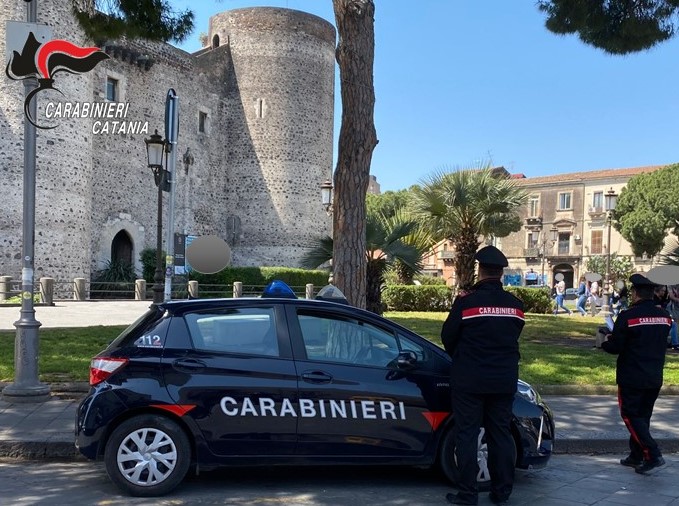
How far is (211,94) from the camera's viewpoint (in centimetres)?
3891

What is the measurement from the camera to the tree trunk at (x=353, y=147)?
345 inches

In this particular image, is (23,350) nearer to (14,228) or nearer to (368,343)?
(368,343)

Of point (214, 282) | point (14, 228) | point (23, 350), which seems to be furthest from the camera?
point (214, 282)

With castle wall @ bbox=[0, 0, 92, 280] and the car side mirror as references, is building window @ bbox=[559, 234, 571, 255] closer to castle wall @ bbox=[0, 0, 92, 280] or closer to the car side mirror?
Result: castle wall @ bbox=[0, 0, 92, 280]

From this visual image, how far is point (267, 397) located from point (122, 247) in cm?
3074

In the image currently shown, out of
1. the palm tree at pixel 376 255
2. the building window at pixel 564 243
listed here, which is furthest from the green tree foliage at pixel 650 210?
the palm tree at pixel 376 255

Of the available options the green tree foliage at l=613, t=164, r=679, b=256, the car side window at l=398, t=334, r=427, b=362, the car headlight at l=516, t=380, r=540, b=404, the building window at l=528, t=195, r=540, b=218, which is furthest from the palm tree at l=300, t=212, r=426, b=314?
the building window at l=528, t=195, r=540, b=218

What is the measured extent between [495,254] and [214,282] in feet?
94.5

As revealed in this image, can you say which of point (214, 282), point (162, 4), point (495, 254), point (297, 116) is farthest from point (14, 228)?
point (495, 254)

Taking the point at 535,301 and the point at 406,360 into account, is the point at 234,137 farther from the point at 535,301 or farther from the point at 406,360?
the point at 406,360

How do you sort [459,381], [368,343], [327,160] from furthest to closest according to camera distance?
[327,160] → [368,343] → [459,381]

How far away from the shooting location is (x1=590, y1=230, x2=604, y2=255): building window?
60469 mm

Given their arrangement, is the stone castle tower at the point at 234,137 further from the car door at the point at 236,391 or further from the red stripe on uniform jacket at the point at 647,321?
the red stripe on uniform jacket at the point at 647,321

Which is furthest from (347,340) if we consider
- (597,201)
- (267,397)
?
(597,201)
